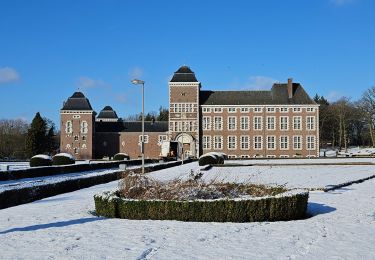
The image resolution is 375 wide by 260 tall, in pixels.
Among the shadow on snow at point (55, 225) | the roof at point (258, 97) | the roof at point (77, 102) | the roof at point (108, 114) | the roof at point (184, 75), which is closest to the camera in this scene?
the shadow on snow at point (55, 225)

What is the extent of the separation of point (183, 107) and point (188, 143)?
498 centimetres

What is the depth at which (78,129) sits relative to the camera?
65438mm

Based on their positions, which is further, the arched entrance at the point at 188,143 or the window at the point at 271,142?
the window at the point at 271,142

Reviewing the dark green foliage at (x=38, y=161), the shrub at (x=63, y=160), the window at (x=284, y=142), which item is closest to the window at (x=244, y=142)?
the window at (x=284, y=142)

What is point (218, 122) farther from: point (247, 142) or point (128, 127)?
point (128, 127)

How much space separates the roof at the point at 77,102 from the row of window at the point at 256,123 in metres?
16.7

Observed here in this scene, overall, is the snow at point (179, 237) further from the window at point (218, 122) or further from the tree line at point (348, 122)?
the tree line at point (348, 122)

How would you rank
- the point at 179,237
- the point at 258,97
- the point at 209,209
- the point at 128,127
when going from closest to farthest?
the point at 179,237 → the point at 209,209 → the point at 258,97 → the point at 128,127

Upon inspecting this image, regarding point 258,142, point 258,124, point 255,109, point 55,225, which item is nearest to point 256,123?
point 258,124

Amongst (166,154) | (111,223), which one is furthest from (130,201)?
(166,154)

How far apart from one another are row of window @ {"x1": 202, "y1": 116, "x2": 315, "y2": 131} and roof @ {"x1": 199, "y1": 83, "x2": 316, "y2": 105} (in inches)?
82.4

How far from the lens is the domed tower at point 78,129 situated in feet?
214

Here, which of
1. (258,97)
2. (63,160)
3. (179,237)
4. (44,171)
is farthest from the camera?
(258,97)

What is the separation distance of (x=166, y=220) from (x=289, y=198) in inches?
111
